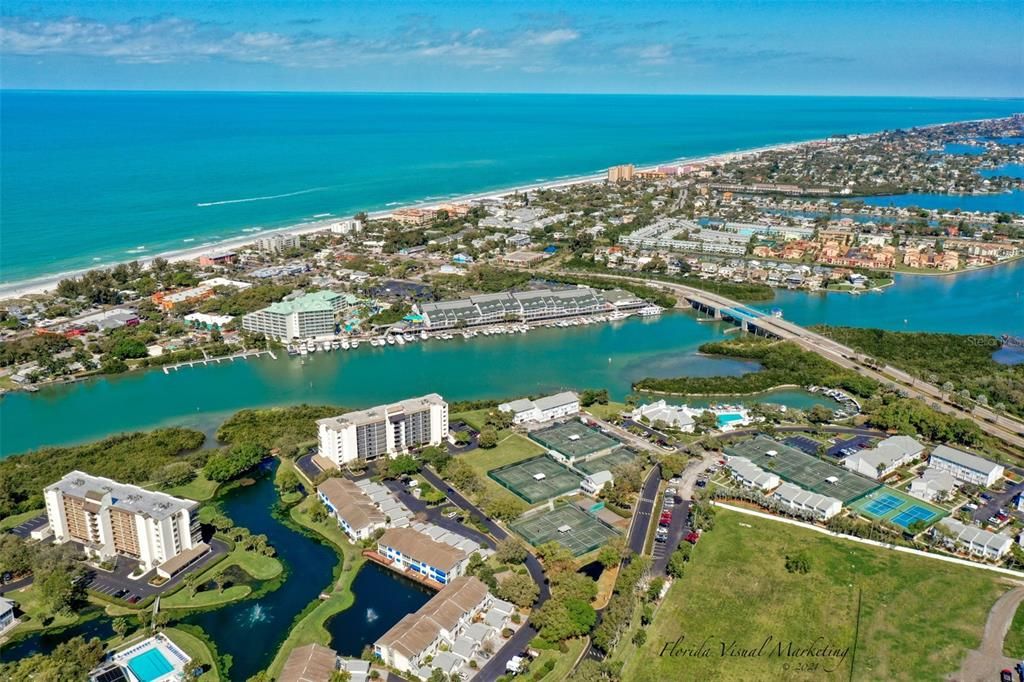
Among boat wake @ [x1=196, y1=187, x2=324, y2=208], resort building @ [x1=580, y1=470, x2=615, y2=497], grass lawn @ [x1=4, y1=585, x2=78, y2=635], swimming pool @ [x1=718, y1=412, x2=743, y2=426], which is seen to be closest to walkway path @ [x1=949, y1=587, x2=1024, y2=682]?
resort building @ [x1=580, y1=470, x2=615, y2=497]

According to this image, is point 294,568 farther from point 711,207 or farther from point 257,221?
point 711,207

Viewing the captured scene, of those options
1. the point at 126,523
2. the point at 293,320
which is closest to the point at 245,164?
the point at 293,320

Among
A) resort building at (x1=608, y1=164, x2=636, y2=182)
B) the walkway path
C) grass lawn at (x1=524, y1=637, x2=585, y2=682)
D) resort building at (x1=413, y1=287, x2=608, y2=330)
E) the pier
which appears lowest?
the walkway path

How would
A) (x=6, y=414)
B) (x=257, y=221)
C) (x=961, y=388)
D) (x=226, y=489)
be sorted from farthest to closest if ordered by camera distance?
(x=257, y=221), (x=961, y=388), (x=6, y=414), (x=226, y=489)

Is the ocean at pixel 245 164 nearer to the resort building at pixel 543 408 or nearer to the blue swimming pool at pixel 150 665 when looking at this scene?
the resort building at pixel 543 408

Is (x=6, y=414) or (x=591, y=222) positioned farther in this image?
(x=591, y=222)

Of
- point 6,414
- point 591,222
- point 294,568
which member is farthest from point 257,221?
point 294,568

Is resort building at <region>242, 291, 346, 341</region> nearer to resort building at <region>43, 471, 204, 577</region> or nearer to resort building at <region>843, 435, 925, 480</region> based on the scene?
resort building at <region>43, 471, 204, 577</region>

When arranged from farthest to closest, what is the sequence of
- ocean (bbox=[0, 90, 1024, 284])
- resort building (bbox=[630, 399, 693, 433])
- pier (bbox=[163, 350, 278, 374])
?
1. ocean (bbox=[0, 90, 1024, 284])
2. pier (bbox=[163, 350, 278, 374])
3. resort building (bbox=[630, 399, 693, 433])
